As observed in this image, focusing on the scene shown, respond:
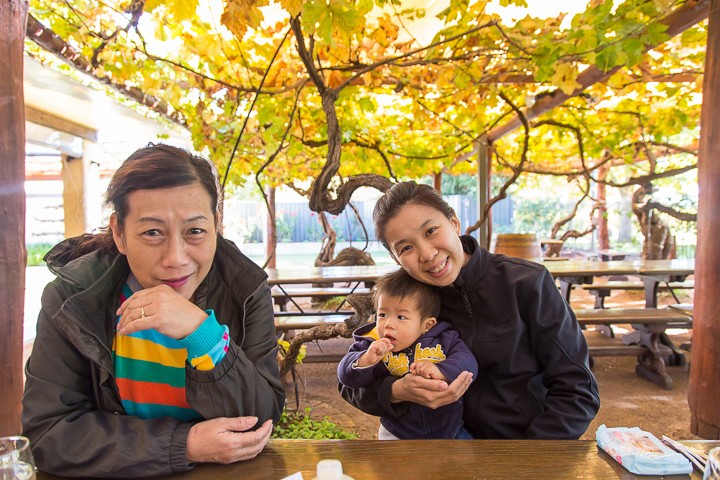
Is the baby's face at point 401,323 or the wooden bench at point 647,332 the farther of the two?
the wooden bench at point 647,332

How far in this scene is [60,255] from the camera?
1.35 metres

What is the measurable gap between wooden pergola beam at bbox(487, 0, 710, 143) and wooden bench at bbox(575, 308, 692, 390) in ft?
6.25

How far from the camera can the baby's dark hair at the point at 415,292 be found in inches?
62.2

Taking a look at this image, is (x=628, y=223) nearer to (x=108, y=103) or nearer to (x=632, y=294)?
(x=632, y=294)

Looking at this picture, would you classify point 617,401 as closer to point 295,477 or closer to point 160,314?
point 295,477

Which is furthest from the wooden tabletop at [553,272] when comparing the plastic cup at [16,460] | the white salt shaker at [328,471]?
the white salt shaker at [328,471]

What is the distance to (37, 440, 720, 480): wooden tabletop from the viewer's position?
1.02m

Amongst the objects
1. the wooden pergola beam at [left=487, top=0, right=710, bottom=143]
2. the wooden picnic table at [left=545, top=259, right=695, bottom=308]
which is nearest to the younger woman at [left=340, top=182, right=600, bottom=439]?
the wooden pergola beam at [left=487, top=0, right=710, bottom=143]

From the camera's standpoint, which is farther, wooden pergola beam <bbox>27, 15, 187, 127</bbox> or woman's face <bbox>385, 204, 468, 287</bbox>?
wooden pergola beam <bbox>27, 15, 187, 127</bbox>

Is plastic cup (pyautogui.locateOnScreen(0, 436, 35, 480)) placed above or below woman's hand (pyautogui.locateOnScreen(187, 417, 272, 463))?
above

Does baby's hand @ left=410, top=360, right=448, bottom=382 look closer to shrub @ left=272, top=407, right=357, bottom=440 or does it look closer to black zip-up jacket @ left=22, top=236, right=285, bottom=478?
black zip-up jacket @ left=22, top=236, right=285, bottom=478

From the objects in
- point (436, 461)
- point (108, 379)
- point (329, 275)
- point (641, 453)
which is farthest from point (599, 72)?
point (108, 379)

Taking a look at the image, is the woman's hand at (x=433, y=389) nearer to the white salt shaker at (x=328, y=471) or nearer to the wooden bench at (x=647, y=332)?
the white salt shaker at (x=328, y=471)

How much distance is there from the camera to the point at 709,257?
2.32m
